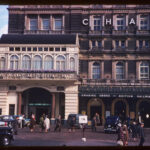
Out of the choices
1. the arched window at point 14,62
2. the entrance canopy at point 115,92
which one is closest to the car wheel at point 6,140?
the entrance canopy at point 115,92

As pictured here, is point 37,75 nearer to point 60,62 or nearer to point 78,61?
point 60,62

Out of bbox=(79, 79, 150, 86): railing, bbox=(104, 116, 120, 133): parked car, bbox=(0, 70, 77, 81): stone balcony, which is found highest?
bbox=(0, 70, 77, 81): stone balcony

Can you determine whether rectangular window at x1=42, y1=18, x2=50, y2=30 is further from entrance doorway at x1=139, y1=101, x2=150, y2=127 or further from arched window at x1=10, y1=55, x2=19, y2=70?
entrance doorway at x1=139, y1=101, x2=150, y2=127

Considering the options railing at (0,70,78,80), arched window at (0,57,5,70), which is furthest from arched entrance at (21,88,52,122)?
arched window at (0,57,5,70)

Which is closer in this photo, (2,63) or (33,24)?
(2,63)

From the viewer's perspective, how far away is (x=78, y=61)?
42.4m

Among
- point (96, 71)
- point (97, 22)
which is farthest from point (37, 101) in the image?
point (97, 22)

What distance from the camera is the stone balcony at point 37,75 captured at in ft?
132

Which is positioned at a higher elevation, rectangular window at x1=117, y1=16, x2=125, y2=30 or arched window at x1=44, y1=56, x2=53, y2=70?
rectangular window at x1=117, y1=16, x2=125, y2=30

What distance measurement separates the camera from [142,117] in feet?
137

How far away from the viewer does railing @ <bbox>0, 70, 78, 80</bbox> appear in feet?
132

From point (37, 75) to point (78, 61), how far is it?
6.20m

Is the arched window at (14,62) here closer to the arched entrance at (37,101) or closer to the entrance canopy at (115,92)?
the arched entrance at (37,101)

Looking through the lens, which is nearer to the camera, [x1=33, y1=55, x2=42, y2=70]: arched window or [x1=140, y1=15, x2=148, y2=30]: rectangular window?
[x1=33, y1=55, x2=42, y2=70]: arched window
